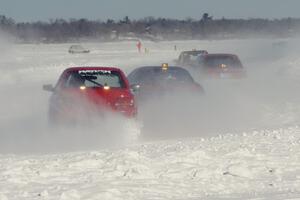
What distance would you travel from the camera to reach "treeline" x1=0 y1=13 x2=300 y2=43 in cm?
12106

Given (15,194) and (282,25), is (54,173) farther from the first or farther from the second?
(282,25)

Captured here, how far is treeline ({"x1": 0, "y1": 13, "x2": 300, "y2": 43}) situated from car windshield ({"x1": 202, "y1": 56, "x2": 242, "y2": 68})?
6965 centimetres

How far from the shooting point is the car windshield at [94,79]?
16484mm

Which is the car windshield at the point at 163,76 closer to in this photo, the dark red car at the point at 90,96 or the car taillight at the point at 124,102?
the dark red car at the point at 90,96

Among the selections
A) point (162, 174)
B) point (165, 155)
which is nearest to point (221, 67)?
point (165, 155)

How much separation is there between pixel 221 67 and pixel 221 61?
216 mm

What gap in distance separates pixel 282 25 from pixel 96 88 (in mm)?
140756

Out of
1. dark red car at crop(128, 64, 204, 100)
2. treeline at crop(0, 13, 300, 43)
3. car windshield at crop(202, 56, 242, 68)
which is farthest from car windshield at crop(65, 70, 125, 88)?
treeline at crop(0, 13, 300, 43)

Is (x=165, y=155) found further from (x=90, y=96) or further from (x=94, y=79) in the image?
(x=94, y=79)

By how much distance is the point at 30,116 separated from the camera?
2386cm

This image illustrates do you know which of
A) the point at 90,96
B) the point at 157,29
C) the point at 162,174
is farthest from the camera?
the point at 157,29

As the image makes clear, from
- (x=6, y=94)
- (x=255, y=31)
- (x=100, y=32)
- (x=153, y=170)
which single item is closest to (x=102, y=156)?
(x=153, y=170)

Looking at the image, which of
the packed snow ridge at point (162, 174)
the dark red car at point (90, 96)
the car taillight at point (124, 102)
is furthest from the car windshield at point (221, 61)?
the packed snow ridge at point (162, 174)

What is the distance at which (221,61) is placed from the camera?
104 feet
